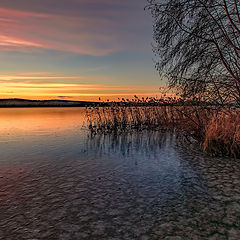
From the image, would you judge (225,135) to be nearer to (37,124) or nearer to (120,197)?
(120,197)

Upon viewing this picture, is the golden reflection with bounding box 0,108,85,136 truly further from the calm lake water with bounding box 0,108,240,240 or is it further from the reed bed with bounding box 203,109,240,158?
the reed bed with bounding box 203,109,240,158

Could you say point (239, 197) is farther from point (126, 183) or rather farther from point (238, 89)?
point (238, 89)

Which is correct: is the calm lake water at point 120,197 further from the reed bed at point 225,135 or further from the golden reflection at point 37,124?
the golden reflection at point 37,124

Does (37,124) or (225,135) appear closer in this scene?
(225,135)

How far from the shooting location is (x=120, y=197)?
14.6 feet

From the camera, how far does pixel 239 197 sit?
4.35 metres

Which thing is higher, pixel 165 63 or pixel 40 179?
pixel 165 63

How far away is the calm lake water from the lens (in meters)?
3.27

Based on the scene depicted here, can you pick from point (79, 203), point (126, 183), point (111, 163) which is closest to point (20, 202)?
point (79, 203)

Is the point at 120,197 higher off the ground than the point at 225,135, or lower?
lower

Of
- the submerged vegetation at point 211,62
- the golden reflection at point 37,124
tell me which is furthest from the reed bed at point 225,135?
the golden reflection at point 37,124

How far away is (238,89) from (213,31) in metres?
1.99

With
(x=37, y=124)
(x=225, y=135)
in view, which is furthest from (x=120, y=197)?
(x=37, y=124)

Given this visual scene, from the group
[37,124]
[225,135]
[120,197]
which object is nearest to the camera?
[120,197]
